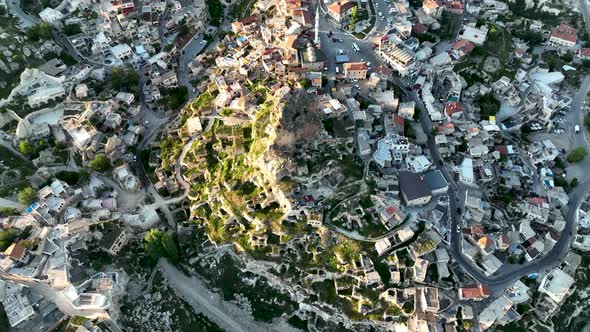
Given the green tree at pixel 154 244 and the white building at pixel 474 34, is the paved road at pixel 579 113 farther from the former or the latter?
the green tree at pixel 154 244

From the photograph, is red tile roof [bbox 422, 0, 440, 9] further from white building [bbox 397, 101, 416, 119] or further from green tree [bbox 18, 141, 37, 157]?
green tree [bbox 18, 141, 37, 157]

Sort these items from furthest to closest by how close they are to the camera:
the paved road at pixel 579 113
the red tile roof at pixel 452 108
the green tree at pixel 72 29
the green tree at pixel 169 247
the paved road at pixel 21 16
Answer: the green tree at pixel 72 29 < the paved road at pixel 21 16 < the paved road at pixel 579 113 < the red tile roof at pixel 452 108 < the green tree at pixel 169 247

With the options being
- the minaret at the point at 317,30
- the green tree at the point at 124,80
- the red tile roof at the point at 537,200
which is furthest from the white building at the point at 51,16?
the red tile roof at the point at 537,200

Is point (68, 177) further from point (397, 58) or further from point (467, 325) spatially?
point (467, 325)

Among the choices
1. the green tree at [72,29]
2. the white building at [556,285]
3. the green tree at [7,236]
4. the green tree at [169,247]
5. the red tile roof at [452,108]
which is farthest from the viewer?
the green tree at [72,29]

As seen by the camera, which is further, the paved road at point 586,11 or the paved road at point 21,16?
the paved road at point 586,11

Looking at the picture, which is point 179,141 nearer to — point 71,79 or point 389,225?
point 71,79
